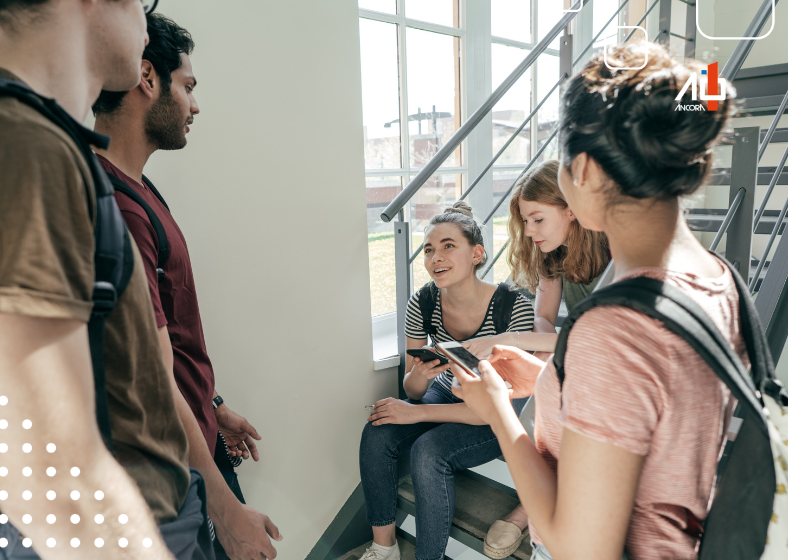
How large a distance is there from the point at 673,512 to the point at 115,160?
3.55ft

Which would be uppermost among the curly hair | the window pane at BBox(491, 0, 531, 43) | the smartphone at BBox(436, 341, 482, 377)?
the window pane at BBox(491, 0, 531, 43)

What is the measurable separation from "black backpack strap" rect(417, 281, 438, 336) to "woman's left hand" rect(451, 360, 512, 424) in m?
1.00

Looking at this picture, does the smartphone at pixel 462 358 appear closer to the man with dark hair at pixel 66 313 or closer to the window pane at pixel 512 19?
the man with dark hair at pixel 66 313

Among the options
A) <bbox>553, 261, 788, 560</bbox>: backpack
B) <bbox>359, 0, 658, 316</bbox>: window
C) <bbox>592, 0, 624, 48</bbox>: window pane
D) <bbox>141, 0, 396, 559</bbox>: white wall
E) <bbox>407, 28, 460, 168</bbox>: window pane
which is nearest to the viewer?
<bbox>553, 261, 788, 560</bbox>: backpack

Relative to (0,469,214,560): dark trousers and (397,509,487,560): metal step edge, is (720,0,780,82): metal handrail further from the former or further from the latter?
(397,509,487,560): metal step edge

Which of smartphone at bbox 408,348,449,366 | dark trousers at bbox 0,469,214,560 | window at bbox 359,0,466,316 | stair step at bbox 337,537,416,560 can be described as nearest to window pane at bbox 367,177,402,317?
window at bbox 359,0,466,316

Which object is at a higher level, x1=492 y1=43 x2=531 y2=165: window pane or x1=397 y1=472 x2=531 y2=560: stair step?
x1=492 y1=43 x2=531 y2=165: window pane

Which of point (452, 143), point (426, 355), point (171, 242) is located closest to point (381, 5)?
point (452, 143)

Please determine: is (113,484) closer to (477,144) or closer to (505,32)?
(477,144)

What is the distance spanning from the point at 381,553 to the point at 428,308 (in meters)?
0.86

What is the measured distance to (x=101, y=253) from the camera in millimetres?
429

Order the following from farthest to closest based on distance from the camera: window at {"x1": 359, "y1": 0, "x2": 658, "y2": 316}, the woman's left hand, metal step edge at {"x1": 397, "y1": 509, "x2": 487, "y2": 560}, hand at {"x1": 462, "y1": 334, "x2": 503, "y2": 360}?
window at {"x1": 359, "y1": 0, "x2": 658, "y2": 316}, metal step edge at {"x1": 397, "y1": 509, "x2": 487, "y2": 560}, hand at {"x1": 462, "y1": 334, "x2": 503, "y2": 360}, the woman's left hand

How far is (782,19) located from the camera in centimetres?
306

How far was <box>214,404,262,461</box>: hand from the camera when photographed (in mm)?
1332
